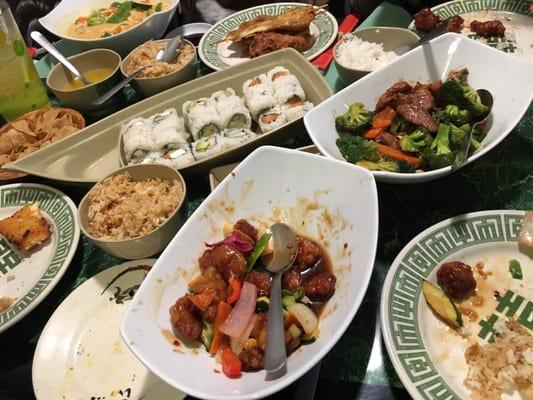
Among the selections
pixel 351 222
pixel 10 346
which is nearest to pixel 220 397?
pixel 351 222

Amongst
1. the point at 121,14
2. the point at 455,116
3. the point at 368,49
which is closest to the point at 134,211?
the point at 455,116

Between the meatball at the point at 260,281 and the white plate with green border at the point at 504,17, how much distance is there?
1.80 meters

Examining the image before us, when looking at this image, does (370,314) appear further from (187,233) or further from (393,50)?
(393,50)

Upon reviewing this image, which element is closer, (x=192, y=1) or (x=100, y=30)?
(x=100, y=30)

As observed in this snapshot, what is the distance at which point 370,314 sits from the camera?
4.80ft

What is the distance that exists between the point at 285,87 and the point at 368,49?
1.76 feet

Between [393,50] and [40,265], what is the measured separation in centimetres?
205

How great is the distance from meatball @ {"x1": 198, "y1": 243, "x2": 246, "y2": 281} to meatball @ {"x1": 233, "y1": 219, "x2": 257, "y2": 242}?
0.11 metres

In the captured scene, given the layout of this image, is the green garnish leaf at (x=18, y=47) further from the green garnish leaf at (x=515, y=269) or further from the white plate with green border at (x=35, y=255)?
the green garnish leaf at (x=515, y=269)

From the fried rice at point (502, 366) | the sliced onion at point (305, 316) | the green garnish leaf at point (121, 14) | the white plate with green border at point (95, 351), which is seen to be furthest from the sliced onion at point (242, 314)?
the green garnish leaf at point (121, 14)

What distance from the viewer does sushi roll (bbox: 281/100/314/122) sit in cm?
205

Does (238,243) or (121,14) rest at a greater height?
(121,14)

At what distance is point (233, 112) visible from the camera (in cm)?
211

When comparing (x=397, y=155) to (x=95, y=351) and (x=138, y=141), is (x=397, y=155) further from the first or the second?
(x=95, y=351)
